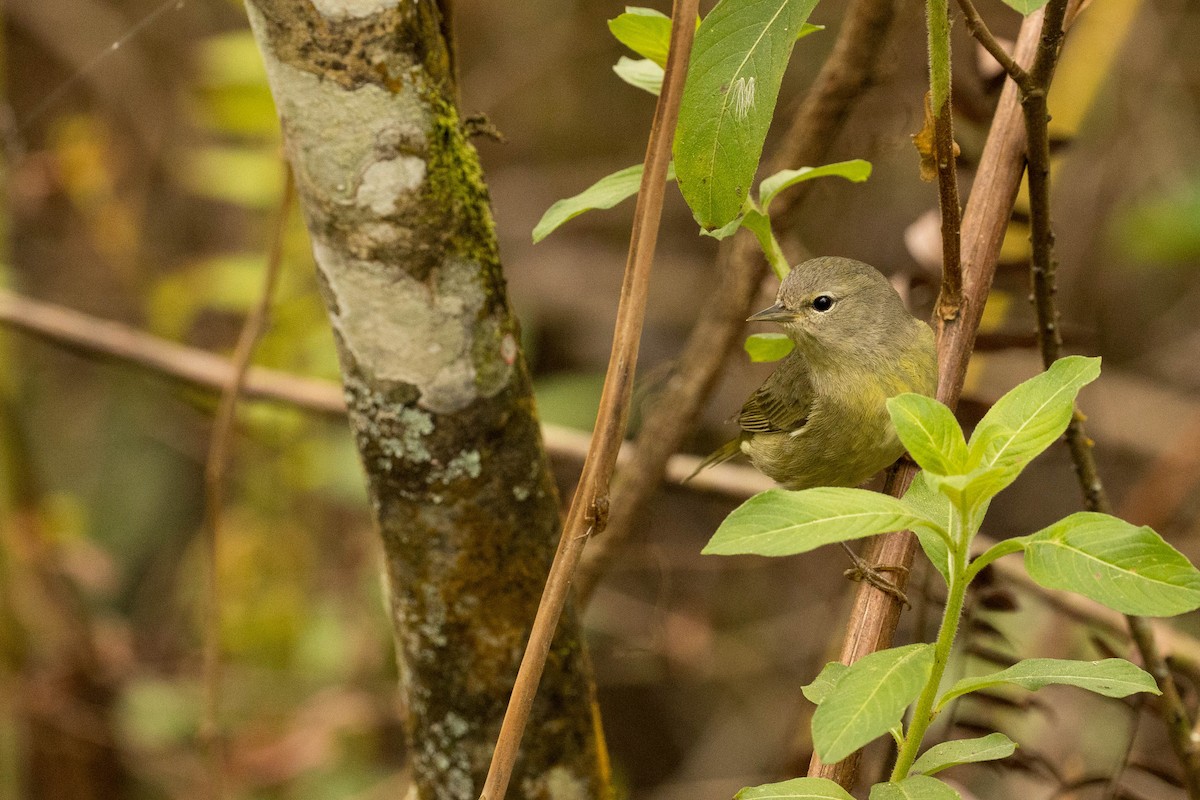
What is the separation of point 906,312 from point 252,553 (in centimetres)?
323

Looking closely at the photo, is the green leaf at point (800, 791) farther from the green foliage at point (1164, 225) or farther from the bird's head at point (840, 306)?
the green foliage at point (1164, 225)

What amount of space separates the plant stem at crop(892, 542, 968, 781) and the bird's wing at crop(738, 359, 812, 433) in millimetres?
1321

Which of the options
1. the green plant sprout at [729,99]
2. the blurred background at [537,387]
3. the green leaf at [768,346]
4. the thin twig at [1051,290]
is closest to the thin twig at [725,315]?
the blurred background at [537,387]

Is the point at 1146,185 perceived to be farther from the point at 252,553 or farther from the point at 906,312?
the point at 252,553

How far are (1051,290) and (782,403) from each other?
3.04 ft

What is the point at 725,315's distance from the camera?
109 inches

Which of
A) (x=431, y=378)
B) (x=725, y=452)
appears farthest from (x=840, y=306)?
(x=431, y=378)

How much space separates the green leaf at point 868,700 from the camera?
1006mm

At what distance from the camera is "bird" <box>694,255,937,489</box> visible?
2256mm

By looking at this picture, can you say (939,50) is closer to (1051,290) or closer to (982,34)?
(982,34)

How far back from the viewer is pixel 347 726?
4.44 meters

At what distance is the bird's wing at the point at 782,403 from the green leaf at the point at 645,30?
998 mm

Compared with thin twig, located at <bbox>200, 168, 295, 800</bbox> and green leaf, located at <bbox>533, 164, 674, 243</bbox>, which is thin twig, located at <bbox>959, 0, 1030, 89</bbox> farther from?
thin twig, located at <bbox>200, 168, 295, 800</bbox>

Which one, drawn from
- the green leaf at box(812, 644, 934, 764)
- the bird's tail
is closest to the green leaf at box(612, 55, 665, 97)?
the green leaf at box(812, 644, 934, 764)
